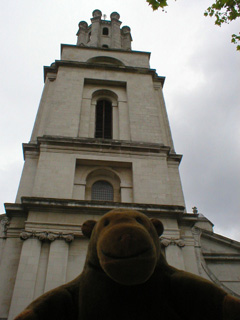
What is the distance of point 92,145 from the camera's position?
15.9 metres

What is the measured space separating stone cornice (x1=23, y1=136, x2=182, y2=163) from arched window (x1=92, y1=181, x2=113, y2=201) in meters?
1.95

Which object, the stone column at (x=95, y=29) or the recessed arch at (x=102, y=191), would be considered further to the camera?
the stone column at (x=95, y=29)

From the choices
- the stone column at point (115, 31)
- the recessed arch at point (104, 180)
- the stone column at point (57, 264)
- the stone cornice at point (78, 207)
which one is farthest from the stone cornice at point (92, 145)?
the stone column at point (115, 31)

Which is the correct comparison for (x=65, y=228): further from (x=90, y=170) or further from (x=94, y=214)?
(x=90, y=170)

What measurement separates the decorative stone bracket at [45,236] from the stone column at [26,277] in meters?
0.16

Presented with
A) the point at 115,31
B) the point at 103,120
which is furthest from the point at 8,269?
the point at 115,31

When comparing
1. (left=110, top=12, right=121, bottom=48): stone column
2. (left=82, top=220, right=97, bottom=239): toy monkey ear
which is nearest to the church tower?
(left=110, top=12, right=121, bottom=48): stone column

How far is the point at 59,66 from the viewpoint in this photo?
73.0ft

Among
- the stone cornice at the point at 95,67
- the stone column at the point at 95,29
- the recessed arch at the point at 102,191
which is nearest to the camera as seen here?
the recessed arch at the point at 102,191

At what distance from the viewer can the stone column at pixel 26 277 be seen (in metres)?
Result: 9.66

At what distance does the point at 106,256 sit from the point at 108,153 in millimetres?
12723

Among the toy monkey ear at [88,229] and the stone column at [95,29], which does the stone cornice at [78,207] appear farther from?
the stone column at [95,29]

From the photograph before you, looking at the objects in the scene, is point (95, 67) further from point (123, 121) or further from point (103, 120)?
point (123, 121)

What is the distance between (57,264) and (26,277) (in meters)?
1.14
